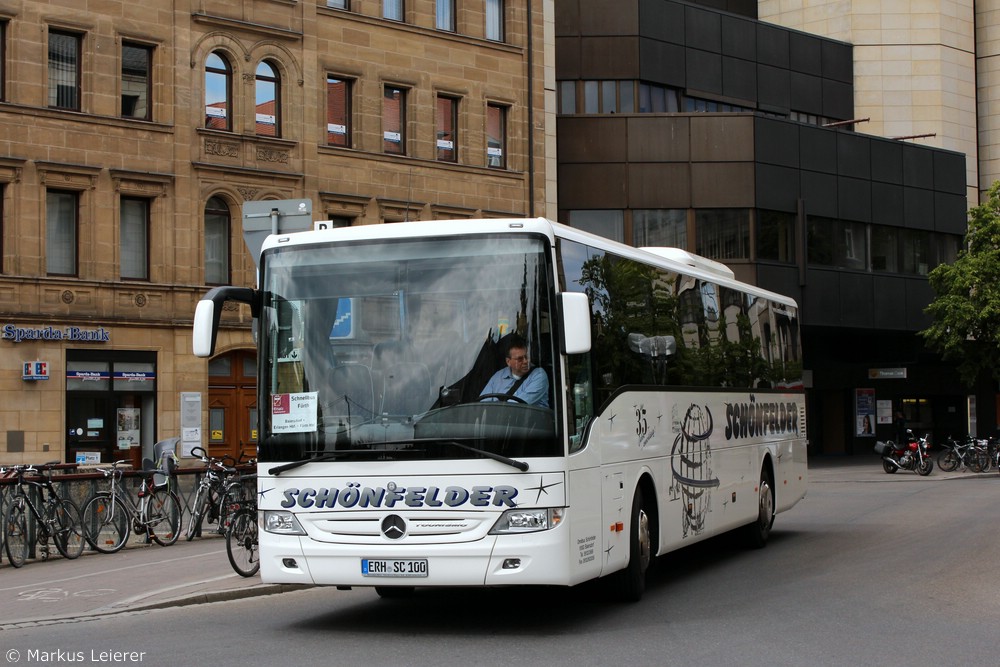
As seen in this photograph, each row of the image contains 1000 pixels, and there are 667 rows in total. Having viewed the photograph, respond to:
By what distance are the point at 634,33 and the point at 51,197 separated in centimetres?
1962

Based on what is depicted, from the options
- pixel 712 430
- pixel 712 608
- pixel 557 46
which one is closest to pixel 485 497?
pixel 712 608

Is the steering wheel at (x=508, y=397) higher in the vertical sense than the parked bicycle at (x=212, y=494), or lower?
higher

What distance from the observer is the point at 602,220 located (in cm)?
4244

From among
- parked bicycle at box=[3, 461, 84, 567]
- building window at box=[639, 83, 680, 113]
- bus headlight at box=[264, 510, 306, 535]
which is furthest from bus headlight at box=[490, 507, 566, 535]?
building window at box=[639, 83, 680, 113]

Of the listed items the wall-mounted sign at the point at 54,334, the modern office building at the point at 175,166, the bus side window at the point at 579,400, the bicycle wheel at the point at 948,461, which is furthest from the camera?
the bicycle wheel at the point at 948,461

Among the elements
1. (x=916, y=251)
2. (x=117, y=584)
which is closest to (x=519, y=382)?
(x=117, y=584)

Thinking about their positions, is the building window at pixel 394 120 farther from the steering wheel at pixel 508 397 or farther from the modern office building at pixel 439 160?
the steering wheel at pixel 508 397

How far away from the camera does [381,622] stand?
446 inches

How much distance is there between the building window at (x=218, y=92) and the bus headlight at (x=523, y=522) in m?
25.5

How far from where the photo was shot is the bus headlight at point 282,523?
34.7 feet

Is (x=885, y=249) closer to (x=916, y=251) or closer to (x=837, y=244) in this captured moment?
(x=916, y=251)

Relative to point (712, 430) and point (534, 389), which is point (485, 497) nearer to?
point (534, 389)

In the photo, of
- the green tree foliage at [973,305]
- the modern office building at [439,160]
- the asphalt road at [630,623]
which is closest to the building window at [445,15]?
the modern office building at [439,160]

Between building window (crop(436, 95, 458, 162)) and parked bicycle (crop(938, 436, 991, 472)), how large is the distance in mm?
16259
